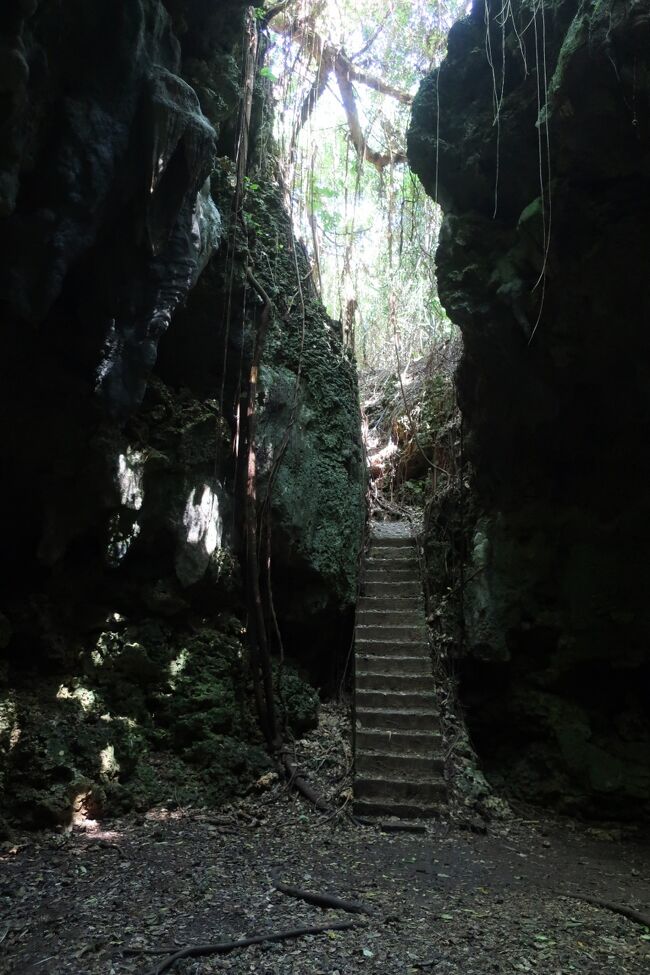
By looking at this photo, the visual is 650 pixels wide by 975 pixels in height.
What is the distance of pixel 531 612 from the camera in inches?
212

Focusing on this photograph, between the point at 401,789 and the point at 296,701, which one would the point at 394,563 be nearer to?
the point at 296,701

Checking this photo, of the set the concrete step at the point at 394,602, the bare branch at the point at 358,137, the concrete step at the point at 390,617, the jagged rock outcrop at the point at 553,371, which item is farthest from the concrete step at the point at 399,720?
the bare branch at the point at 358,137

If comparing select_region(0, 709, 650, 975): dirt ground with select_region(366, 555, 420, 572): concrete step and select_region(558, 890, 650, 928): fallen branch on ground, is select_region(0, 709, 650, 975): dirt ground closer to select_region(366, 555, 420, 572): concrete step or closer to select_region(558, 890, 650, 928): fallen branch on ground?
select_region(558, 890, 650, 928): fallen branch on ground

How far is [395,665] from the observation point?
549cm

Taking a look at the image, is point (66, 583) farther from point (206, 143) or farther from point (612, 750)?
point (612, 750)

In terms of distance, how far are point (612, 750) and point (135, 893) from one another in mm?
3795

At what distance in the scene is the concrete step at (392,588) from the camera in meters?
6.26

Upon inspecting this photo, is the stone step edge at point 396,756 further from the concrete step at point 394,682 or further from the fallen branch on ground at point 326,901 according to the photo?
the fallen branch on ground at point 326,901

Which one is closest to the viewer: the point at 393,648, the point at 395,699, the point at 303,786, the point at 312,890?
the point at 312,890

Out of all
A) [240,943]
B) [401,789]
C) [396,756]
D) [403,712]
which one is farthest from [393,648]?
[240,943]

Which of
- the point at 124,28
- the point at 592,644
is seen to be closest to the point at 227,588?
the point at 592,644

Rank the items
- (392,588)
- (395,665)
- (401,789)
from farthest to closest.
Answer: (392,588), (395,665), (401,789)

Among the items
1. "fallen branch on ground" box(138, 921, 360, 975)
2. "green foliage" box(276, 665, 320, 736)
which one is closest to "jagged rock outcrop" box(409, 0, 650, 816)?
"green foliage" box(276, 665, 320, 736)

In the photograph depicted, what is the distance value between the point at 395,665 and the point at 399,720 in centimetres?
58
